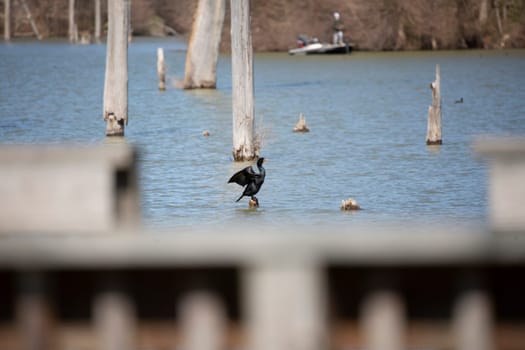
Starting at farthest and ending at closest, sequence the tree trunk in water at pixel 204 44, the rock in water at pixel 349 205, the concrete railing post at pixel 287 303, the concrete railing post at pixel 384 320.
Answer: the tree trunk in water at pixel 204 44 < the rock in water at pixel 349 205 < the concrete railing post at pixel 384 320 < the concrete railing post at pixel 287 303

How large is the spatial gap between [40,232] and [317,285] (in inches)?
33.4

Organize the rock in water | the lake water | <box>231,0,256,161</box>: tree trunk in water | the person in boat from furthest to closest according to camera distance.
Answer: the person in boat → <box>231,0,256,161</box>: tree trunk in water → the lake water → the rock in water

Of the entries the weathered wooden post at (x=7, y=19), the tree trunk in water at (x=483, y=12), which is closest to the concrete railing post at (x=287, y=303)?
the tree trunk in water at (x=483, y=12)

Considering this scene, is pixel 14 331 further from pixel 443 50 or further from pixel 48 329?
pixel 443 50

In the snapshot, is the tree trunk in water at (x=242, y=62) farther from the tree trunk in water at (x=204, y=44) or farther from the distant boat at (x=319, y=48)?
the distant boat at (x=319, y=48)

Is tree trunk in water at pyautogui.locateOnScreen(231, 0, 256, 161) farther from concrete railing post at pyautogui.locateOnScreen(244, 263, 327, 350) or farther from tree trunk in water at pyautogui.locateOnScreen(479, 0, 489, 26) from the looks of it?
tree trunk in water at pyautogui.locateOnScreen(479, 0, 489, 26)

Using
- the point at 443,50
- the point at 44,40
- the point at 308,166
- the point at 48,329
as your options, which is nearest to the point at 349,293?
the point at 48,329

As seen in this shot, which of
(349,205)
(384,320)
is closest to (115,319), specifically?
(384,320)

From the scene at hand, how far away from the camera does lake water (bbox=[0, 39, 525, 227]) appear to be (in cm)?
1561

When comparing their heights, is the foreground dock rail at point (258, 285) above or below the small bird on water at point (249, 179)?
above

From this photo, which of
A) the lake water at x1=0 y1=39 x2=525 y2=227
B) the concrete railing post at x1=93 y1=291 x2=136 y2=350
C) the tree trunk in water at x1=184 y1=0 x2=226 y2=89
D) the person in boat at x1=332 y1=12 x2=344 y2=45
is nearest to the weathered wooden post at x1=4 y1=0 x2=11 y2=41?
the person in boat at x1=332 y1=12 x2=344 y2=45

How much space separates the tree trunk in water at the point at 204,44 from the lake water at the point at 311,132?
2.37ft

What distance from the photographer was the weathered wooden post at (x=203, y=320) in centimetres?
378

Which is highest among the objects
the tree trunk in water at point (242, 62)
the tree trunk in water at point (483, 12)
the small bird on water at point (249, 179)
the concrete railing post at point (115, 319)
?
the tree trunk in water at point (483, 12)
